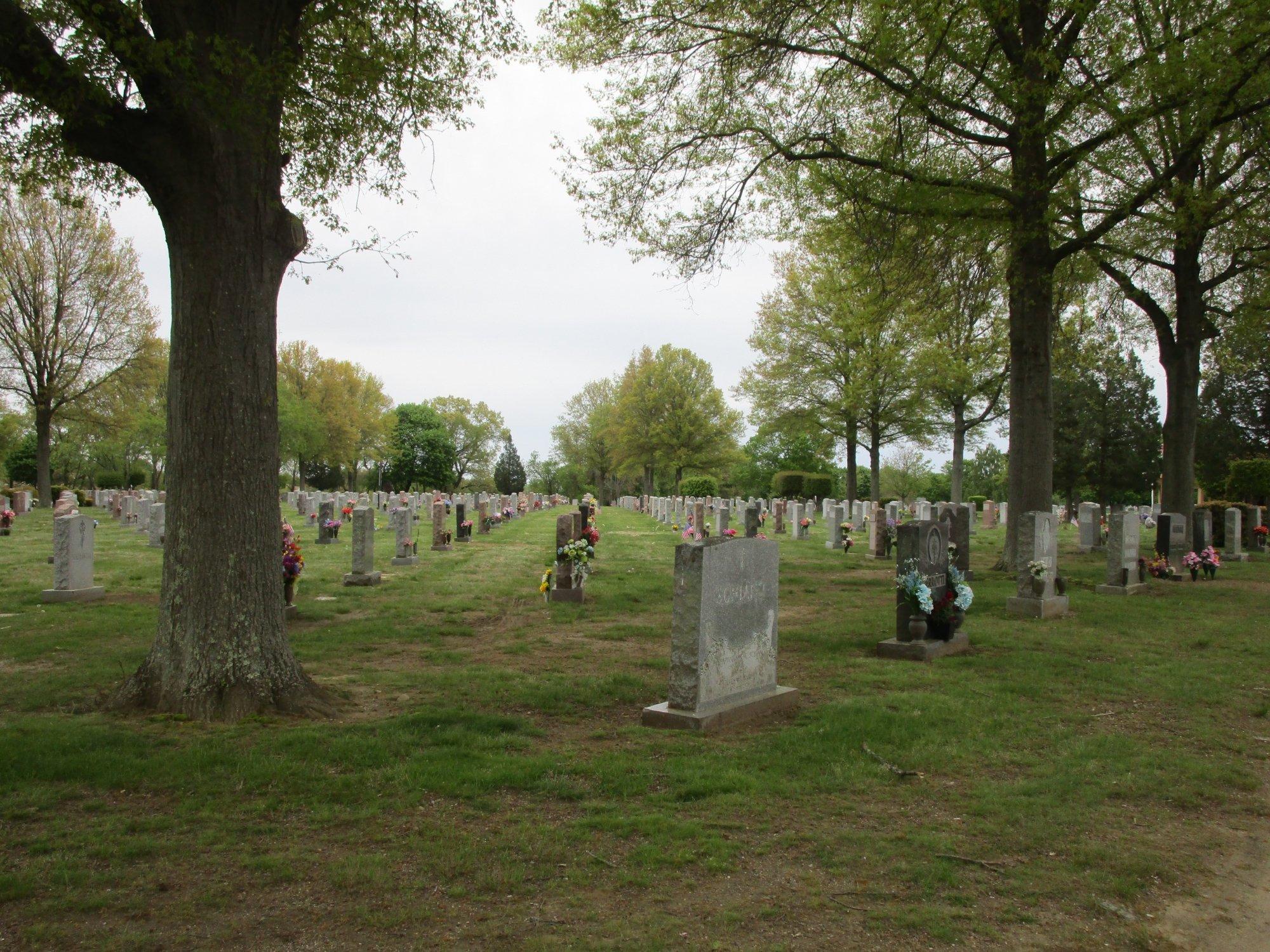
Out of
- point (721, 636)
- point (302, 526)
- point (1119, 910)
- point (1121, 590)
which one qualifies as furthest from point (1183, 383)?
point (302, 526)

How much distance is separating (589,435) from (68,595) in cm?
7062

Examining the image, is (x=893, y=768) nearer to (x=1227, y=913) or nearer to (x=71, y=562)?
(x=1227, y=913)

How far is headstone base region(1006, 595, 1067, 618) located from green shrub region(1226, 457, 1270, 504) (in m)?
21.4

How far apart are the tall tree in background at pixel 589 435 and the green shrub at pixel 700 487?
17.9 meters

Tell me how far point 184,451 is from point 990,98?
1437 cm

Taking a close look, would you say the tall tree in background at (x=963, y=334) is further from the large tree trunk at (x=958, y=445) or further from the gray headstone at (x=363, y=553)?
the gray headstone at (x=363, y=553)

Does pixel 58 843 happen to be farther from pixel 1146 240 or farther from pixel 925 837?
pixel 1146 240

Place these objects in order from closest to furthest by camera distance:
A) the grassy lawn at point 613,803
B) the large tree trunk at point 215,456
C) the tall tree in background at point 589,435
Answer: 1. the grassy lawn at point 613,803
2. the large tree trunk at point 215,456
3. the tall tree in background at point 589,435

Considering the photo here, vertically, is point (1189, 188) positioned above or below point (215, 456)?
above

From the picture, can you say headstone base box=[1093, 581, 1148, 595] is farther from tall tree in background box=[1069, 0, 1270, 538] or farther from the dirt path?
the dirt path

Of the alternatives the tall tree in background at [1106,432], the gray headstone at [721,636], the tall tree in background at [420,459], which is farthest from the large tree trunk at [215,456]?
the tall tree in background at [420,459]

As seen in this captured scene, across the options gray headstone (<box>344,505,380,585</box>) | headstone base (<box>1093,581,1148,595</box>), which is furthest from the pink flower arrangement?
headstone base (<box>1093,581,1148,595</box>)

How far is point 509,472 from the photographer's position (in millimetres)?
88875

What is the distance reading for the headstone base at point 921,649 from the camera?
8.77m
